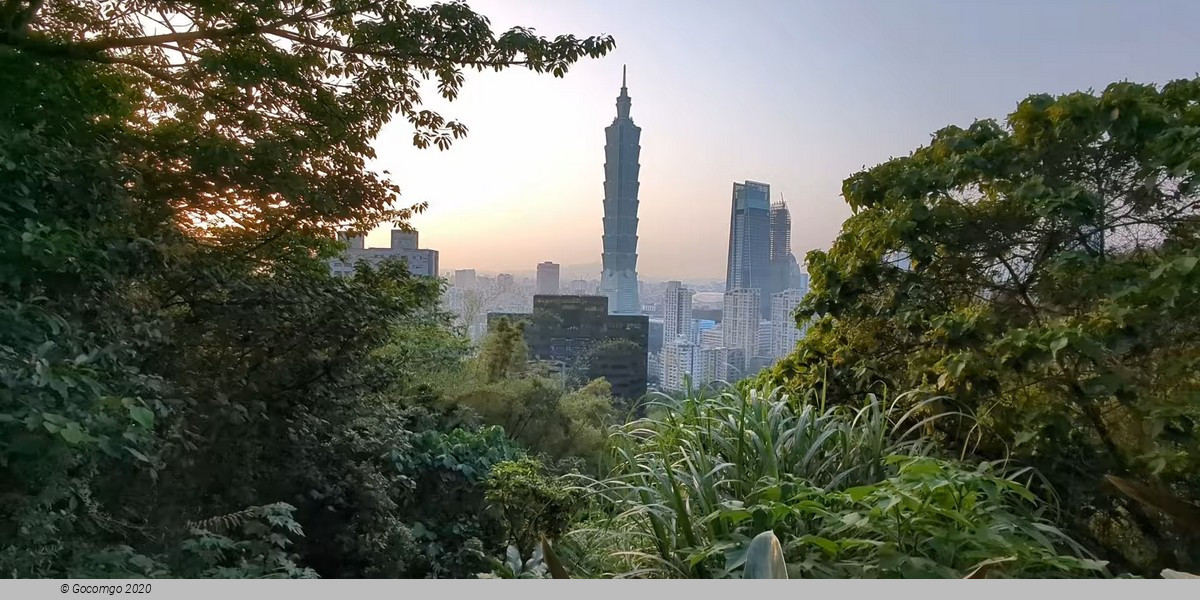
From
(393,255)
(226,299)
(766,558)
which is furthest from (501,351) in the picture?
(766,558)

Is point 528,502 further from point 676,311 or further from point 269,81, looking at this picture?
point 269,81

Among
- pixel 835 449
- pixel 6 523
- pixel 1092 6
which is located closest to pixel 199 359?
pixel 6 523

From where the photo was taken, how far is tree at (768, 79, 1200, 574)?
166cm

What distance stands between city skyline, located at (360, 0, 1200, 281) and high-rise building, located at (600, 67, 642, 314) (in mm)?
34

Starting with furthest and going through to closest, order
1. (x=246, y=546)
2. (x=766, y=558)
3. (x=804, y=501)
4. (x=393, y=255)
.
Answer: (x=393, y=255) → (x=246, y=546) → (x=804, y=501) → (x=766, y=558)

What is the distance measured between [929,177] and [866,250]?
0.28 metres

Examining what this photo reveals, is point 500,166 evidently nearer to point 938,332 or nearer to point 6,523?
point 938,332

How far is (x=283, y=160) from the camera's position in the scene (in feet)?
5.87

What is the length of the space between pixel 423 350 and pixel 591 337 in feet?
1.78

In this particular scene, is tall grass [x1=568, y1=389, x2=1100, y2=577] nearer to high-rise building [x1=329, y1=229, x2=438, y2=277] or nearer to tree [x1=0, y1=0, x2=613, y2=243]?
high-rise building [x1=329, y1=229, x2=438, y2=277]

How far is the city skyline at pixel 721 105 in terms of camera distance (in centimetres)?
188

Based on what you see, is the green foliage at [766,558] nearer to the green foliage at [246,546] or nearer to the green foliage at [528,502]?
the green foliage at [528,502]

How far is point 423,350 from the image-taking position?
76.8 inches

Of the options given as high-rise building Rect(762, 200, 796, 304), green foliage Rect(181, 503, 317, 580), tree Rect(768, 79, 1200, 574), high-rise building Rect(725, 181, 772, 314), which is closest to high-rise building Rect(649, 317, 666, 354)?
high-rise building Rect(725, 181, 772, 314)
